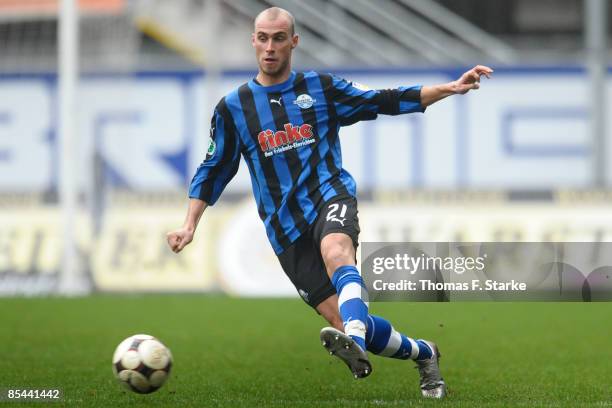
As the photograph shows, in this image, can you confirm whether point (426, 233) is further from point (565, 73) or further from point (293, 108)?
point (293, 108)

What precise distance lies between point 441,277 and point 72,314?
25.6 feet

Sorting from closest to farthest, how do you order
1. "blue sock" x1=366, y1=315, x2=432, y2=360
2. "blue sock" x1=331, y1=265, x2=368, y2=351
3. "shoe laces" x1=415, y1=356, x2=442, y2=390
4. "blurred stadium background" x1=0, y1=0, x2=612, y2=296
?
1. "blue sock" x1=331, y1=265, x2=368, y2=351
2. "blue sock" x1=366, y1=315, x2=432, y2=360
3. "shoe laces" x1=415, y1=356, x2=442, y2=390
4. "blurred stadium background" x1=0, y1=0, x2=612, y2=296

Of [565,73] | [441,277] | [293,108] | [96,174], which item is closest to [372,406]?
[441,277]

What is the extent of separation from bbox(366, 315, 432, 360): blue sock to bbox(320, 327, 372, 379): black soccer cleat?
687 millimetres

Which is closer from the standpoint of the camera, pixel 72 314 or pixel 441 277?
pixel 441 277

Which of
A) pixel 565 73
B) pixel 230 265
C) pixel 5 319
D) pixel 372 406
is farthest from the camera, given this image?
pixel 565 73

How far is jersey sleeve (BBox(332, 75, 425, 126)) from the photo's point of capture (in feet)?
21.4

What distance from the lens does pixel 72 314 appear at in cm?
1359

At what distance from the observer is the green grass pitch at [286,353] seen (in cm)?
680

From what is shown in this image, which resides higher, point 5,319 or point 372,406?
point 5,319

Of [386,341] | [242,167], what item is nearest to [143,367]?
[386,341]

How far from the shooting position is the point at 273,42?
6.30 m

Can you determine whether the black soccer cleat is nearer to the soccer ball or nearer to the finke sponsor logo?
the soccer ball

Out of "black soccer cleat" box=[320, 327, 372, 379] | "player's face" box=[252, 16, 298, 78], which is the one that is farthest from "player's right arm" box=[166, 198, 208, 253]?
"black soccer cleat" box=[320, 327, 372, 379]
